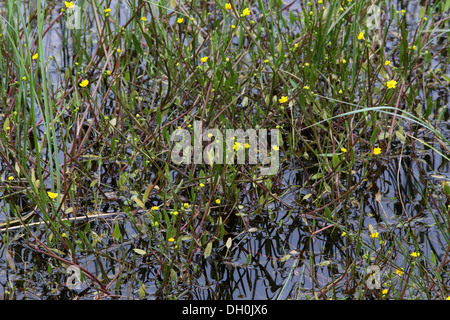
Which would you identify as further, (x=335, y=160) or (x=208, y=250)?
(x=335, y=160)

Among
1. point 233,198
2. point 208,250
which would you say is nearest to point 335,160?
point 233,198

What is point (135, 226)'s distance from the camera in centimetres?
226

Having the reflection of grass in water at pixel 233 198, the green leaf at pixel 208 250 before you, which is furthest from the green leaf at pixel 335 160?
the green leaf at pixel 208 250

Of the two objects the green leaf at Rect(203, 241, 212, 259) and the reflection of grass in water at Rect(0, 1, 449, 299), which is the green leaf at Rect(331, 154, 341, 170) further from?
the green leaf at Rect(203, 241, 212, 259)

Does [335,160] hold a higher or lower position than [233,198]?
higher

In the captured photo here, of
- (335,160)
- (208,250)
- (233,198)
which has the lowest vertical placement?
(208,250)

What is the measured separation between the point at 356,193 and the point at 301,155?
356 millimetres

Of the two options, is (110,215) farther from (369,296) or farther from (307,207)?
(369,296)

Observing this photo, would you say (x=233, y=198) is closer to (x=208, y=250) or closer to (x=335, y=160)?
(x=208, y=250)

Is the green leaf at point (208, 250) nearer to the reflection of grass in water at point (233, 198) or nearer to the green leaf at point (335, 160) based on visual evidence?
the reflection of grass in water at point (233, 198)

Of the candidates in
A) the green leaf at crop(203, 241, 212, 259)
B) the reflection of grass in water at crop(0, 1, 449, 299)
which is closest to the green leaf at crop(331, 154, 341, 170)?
the reflection of grass in water at crop(0, 1, 449, 299)

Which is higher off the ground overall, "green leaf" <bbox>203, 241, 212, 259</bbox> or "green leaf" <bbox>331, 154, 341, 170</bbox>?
"green leaf" <bbox>331, 154, 341, 170</bbox>

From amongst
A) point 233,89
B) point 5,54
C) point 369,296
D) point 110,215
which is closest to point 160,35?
point 233,89
